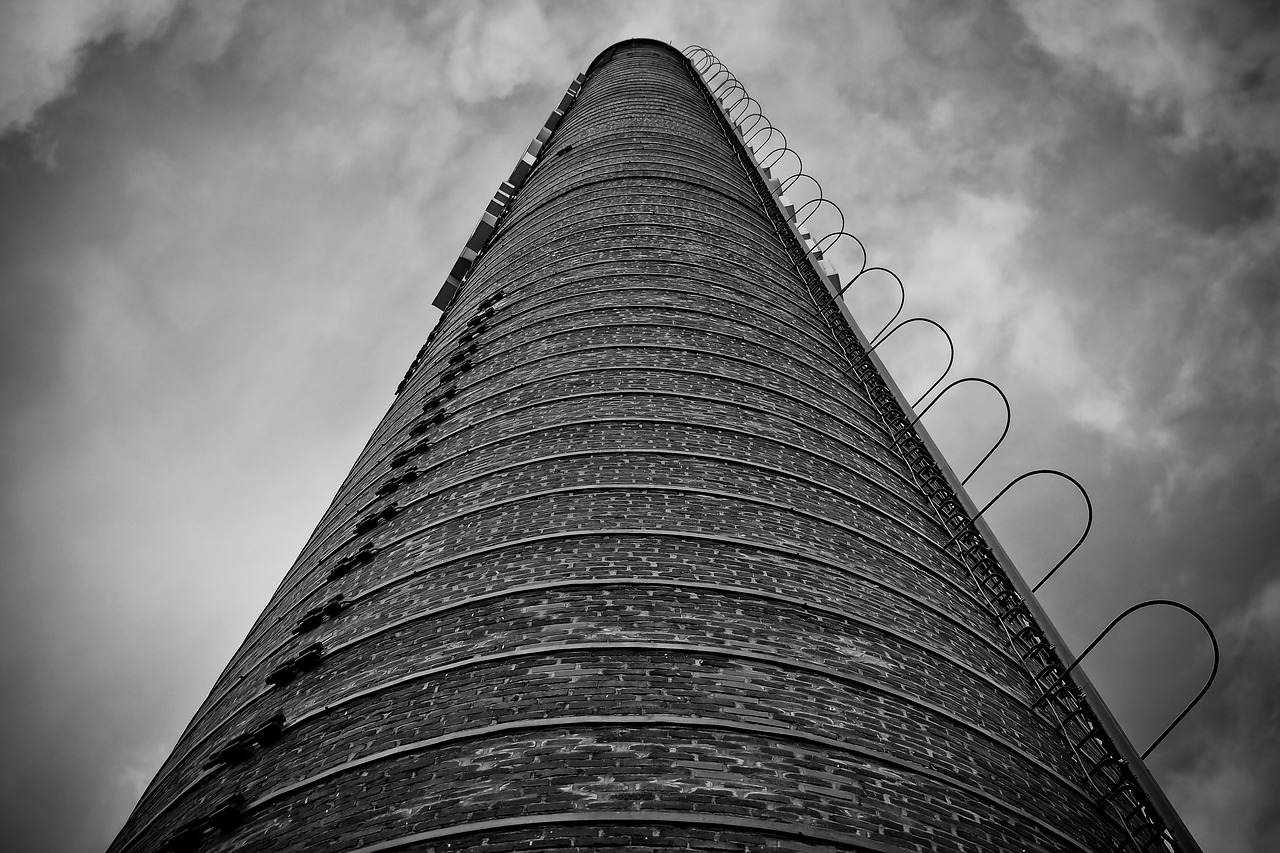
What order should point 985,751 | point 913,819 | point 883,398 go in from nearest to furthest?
point 913,819
point 985,751
point 883,398

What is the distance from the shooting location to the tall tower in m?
5.05

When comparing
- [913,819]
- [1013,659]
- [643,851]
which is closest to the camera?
[643,851]

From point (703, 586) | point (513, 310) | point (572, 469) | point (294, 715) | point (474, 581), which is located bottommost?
point (294, 715)

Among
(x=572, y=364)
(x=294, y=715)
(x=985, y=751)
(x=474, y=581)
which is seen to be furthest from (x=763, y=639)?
(x=572, y=364)

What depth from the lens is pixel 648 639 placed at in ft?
19.3

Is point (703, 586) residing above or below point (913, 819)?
above

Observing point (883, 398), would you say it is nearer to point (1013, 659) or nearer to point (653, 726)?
point (1013, 659)

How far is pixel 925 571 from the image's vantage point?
7.84 m

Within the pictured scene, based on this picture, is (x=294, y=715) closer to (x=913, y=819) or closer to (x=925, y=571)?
(x=913, y=819)

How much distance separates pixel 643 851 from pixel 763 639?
188 centimetres

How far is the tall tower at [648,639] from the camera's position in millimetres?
5055

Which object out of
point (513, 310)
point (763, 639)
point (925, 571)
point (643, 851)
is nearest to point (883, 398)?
point (925, 571)

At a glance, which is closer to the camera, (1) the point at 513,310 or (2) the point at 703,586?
(2) the point at 703,586

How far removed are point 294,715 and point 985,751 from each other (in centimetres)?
471
